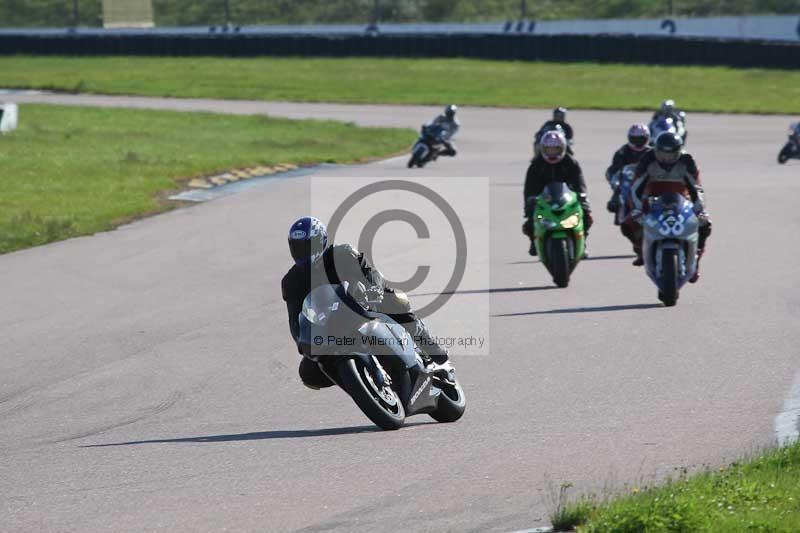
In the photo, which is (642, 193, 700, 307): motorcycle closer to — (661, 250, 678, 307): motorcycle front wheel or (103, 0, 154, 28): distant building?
(661, 250, 678, 307): motorcycle front wheel

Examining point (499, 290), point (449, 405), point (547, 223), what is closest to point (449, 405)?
point (449, 405)

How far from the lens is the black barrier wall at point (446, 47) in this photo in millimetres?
47094

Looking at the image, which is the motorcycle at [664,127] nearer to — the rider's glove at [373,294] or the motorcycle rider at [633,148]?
the motorcycle rider at [633,148]

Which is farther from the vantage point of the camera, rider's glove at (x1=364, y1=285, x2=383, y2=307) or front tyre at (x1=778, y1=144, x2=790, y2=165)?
front tyre at (x1=778, y1=144, x2=790, y2=165)

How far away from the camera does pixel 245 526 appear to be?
663 centimetres

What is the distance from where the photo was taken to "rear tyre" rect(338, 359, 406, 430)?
8.34 metres

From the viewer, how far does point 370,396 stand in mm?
8445

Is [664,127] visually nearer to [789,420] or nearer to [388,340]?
[789,420]

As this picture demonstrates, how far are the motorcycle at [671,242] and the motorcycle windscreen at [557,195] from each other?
4.62 feet

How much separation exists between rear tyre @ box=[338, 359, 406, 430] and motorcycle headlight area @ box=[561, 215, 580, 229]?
20.6 feet

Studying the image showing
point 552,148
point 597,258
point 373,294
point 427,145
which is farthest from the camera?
point 427,145

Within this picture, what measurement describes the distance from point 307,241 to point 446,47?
4650 centimetres

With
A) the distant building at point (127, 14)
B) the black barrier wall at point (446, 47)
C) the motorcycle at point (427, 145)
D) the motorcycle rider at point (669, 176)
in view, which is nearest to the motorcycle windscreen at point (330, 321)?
the motorcycle rider at point (669, 176)

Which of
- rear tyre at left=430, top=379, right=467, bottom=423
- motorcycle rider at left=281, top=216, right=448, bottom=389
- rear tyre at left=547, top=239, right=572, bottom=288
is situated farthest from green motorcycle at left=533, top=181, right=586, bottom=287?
motorcycle rider at left=281, top=216, right=448, bottom=389
